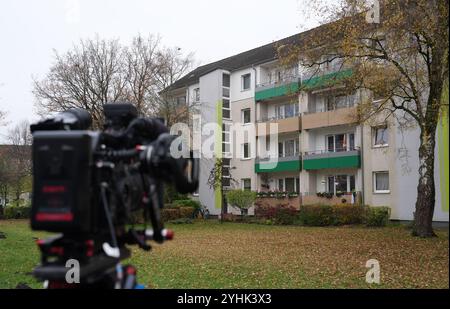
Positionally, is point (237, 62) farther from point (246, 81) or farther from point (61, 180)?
point (61, 180)

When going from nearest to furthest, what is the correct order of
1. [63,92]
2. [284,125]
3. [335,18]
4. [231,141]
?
[335,18] < [63,92] < [284,125] < [231,141]

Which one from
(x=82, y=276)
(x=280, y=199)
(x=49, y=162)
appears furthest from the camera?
(x=280, y=199)

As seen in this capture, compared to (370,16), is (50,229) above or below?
below

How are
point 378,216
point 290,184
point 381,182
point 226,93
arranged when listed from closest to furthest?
point 378,216 → point 381,182 → point 290,184 → point 226,93

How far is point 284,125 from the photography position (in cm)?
3000

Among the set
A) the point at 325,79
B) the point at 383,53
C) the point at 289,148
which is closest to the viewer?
the point at 383,53

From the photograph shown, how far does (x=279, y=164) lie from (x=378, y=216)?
33.8 ft

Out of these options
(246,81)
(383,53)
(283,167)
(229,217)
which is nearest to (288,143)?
(283,167)

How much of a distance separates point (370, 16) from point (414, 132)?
9.49m

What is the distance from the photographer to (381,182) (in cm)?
2422

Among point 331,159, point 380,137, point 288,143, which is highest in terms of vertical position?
point 288,143

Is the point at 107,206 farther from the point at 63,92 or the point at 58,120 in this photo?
the point at 63,92

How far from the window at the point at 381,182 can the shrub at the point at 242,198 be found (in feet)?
23.6
